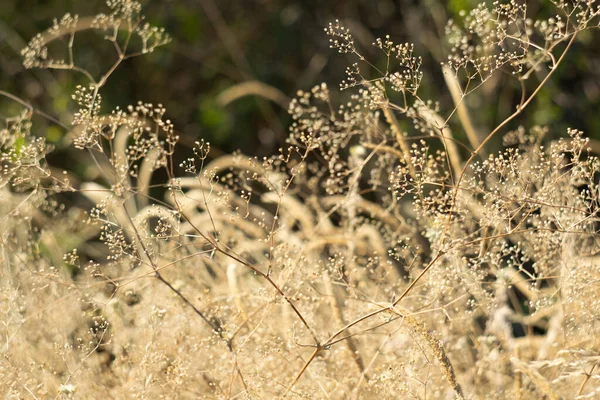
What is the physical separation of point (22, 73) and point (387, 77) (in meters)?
2.76

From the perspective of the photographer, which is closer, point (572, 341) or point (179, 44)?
point (572, 341)

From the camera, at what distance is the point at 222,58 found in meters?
3.19

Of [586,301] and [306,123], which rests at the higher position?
[306,123]

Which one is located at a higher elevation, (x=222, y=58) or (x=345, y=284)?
(x=222, y=58)

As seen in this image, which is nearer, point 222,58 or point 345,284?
point 345,284

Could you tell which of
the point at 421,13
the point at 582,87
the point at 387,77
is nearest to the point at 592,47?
the point at 582,87

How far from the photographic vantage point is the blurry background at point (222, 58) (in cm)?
300

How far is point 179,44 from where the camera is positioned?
3.15 m

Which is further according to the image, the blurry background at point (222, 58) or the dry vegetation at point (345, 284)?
the blurry background at point (222, 58)

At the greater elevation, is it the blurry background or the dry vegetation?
the blurry background

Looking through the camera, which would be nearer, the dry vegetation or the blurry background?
the dry vegetation

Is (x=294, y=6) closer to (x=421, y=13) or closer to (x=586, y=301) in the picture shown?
(x=421, y=13)

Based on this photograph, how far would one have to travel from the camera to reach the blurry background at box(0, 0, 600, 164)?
3000 millimetres

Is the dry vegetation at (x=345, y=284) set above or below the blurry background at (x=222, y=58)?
below
